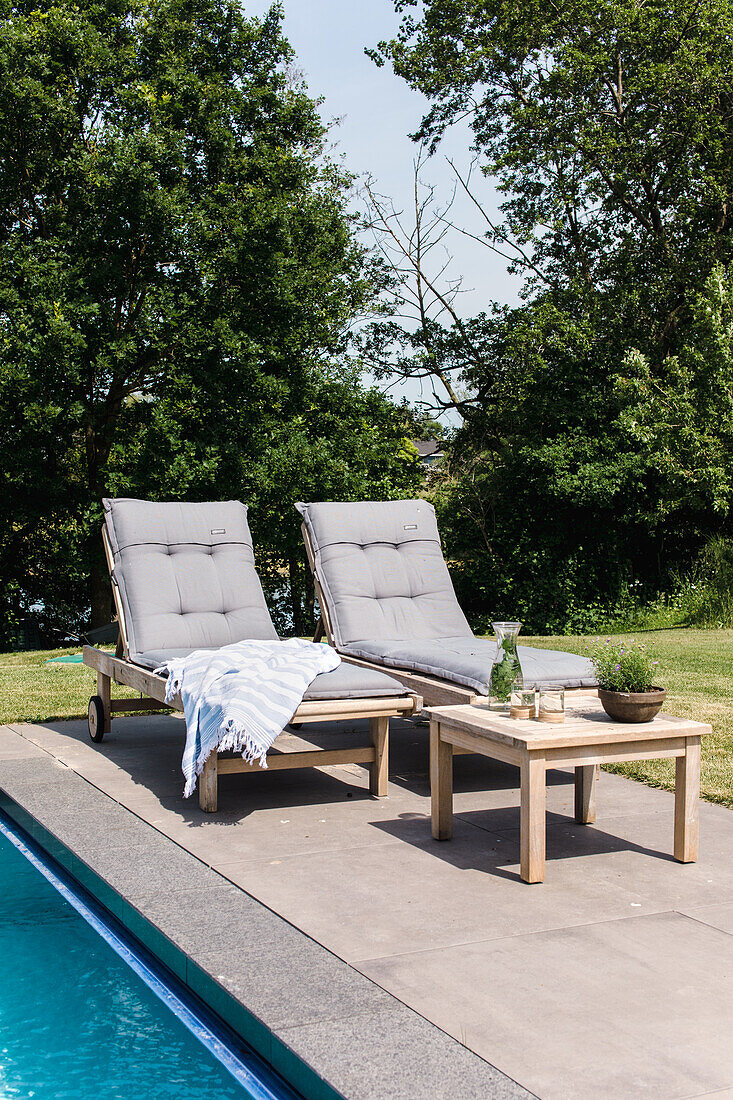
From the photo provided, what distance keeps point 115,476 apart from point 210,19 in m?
6.65

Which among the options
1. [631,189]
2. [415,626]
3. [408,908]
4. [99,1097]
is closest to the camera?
[99,1097]

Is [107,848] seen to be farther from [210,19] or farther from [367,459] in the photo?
[210,19]

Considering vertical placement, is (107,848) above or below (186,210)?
below

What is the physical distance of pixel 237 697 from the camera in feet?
14.0

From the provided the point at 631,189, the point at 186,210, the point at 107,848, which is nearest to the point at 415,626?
the point at 107,848

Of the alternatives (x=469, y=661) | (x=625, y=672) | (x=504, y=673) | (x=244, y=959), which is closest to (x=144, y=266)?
(x=469, y=661)

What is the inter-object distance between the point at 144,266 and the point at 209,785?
32.7 feet

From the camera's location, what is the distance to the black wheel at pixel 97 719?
5.79 m

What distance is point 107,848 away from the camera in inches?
149

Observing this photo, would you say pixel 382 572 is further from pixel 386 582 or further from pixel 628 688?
pixel 628 688

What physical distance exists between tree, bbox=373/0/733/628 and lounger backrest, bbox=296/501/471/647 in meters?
7.99

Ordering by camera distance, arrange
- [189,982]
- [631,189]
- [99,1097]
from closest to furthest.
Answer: [99,1097]
[189,982]
[631,189]

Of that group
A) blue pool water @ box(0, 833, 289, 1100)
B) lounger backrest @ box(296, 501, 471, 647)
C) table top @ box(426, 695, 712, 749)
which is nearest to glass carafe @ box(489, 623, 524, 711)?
table top @ box(426, 695, 712, 749)

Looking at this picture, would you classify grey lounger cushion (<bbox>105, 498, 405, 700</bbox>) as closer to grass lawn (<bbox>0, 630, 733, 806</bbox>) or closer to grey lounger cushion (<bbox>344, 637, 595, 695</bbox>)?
grey lounger cushion (<bbox>344, 637, 595, 695</bbox>)
